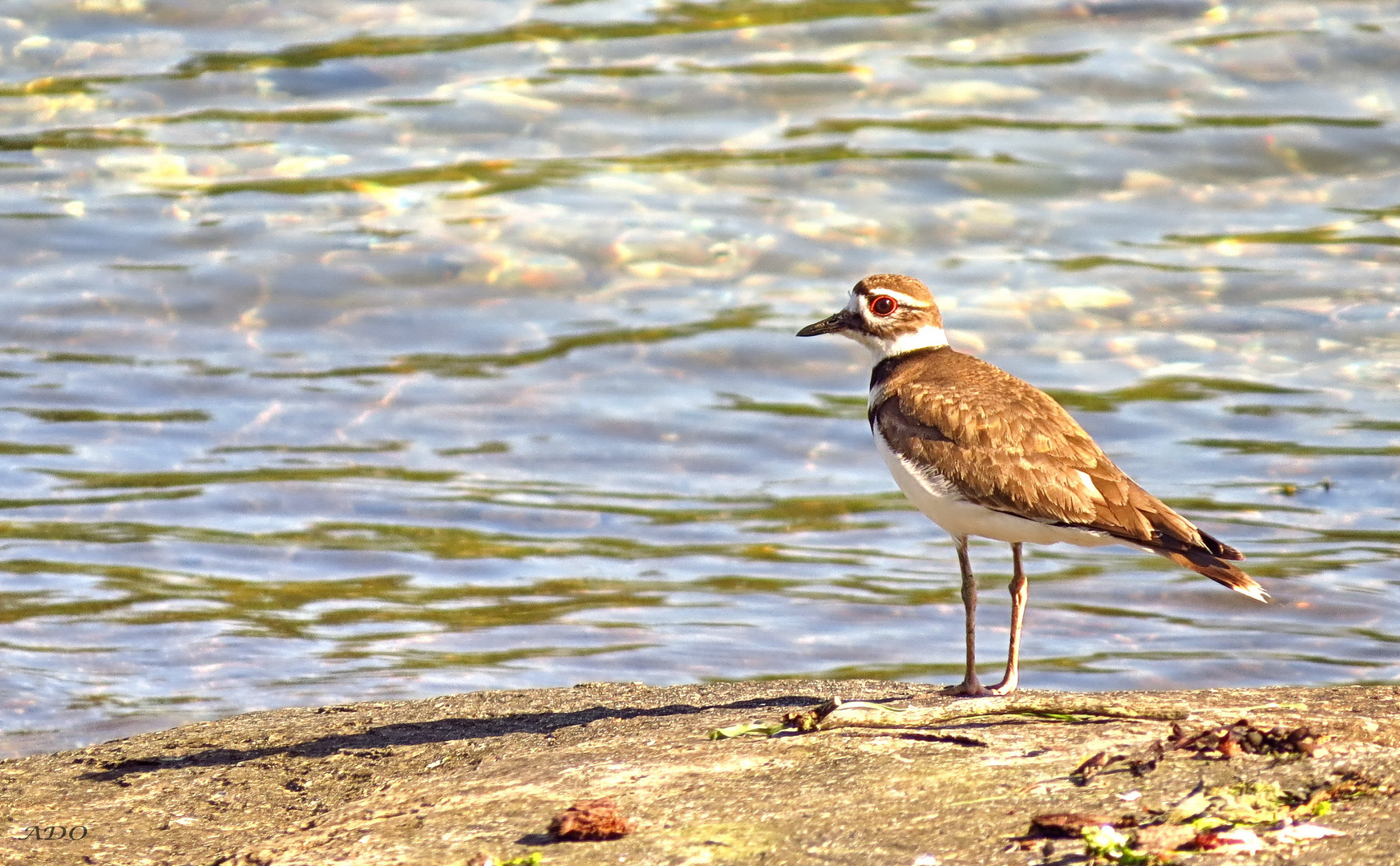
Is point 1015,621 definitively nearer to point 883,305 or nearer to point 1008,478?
point 1008,478

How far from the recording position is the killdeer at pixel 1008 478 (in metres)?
6.21

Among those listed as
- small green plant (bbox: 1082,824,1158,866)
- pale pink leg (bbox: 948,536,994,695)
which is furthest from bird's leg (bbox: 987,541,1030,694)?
small green plant (bbox: 1082,824,1158,866)

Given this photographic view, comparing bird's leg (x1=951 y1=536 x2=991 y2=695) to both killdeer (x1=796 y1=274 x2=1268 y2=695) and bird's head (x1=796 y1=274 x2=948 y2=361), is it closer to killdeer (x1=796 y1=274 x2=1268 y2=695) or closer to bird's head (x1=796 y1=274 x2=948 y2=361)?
killdeer (x1=796 y1=274 x2=1268 y2=695)

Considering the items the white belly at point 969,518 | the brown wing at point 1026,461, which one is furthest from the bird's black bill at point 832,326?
the white belly at point 969,518

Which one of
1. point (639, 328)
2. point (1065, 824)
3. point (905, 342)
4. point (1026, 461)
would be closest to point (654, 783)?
point (1065, 824)

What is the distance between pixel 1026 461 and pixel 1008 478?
109 millimetres

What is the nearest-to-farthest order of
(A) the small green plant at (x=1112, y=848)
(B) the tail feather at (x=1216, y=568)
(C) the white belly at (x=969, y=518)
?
(A) the small green plant at (x=1112, y=848) → (B) the tail feather at (x=1216, y=568) → (C) the white belly at (x=969, y=518)

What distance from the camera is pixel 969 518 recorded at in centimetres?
651

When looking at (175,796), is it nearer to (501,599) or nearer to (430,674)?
(430,674)

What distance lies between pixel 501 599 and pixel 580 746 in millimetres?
3365

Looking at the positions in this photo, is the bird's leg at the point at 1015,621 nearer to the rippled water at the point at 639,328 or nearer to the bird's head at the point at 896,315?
the bird's head at the point at 896,315

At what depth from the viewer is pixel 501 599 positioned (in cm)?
899

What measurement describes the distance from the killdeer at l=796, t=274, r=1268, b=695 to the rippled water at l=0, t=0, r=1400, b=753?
175 cm

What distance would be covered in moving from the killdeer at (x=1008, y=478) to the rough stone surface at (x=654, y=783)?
0.55 meters
